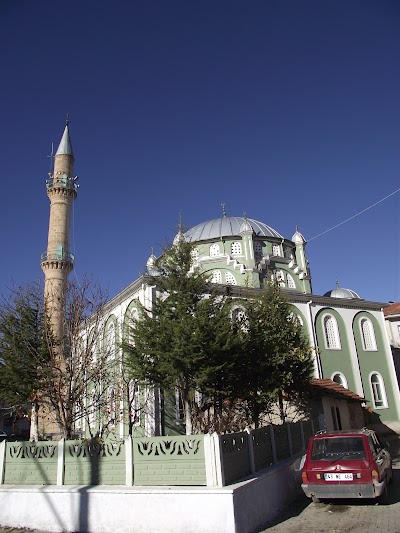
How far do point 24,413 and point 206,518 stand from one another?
40.2 feet

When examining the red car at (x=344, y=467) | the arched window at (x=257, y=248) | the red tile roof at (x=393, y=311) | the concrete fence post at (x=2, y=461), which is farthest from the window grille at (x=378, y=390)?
the concrete fence post at (x=2, y=461)

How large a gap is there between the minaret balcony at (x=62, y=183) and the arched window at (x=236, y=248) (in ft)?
35.9

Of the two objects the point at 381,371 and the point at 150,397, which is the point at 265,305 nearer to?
the point at 150,397

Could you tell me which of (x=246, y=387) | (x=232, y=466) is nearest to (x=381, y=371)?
(x=246, y=387)

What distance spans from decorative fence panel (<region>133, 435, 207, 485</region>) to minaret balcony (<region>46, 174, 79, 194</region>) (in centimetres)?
2185

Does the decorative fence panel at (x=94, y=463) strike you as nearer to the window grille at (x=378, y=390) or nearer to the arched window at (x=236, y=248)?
the window grille at (x=378, y=390)

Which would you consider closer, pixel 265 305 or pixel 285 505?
pixel 285 505

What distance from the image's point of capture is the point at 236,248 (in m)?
28.3

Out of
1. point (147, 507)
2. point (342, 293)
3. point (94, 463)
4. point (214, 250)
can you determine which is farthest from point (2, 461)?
point (342, 293)

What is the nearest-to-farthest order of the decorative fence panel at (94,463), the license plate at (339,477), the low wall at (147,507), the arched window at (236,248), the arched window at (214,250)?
the low wall at (147,507) → the license plate at (339,477) → the decorative fence panel at (94,463) → the arched window at (236,248) → the arched window at (214,250)

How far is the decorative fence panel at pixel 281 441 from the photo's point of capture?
10.0m

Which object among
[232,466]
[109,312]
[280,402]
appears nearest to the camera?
[232,466]

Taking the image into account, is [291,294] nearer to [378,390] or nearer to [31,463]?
[378,390]

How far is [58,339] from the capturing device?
15.1 meters
